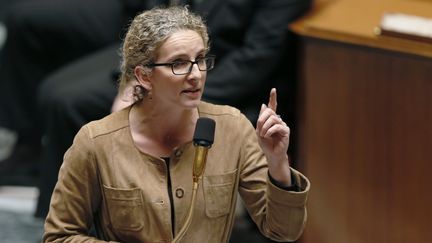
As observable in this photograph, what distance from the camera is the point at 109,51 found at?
3.17 m

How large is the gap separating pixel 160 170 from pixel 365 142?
0.95 m

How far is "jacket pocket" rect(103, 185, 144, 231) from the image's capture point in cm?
175

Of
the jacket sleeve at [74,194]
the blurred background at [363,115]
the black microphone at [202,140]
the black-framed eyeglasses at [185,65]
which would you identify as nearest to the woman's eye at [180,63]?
the black-framed eyeglasses at [185,65]

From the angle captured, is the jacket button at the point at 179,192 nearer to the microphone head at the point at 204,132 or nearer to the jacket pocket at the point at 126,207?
the jacket pocket at the point at 126,207

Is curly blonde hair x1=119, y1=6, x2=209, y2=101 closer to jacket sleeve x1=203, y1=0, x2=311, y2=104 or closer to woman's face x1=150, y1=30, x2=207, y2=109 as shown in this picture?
woman's face x1=150, y1=30, x2=207, y2=109

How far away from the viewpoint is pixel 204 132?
1.63 meters

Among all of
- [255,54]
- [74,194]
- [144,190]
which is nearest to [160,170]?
[144,190]

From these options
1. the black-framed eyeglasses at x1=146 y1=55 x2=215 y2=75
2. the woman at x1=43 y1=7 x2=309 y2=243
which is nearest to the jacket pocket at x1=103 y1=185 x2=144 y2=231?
the woman at x1=43 y1=7 x2=309 y2=243

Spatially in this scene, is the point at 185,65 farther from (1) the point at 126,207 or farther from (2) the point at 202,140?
(1) the point at 126,207

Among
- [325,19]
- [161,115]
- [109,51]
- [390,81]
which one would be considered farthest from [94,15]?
[161,115]

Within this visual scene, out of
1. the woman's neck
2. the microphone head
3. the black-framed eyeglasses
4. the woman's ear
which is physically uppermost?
the black-framed eyeglasses

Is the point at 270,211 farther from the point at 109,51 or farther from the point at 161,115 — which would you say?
the point at 109,51

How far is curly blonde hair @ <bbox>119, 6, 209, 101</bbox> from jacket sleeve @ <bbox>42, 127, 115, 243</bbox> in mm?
Answer: 167

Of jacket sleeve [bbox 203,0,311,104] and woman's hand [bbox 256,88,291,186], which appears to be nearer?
woman's hand [bbox 256,88,291,186]
